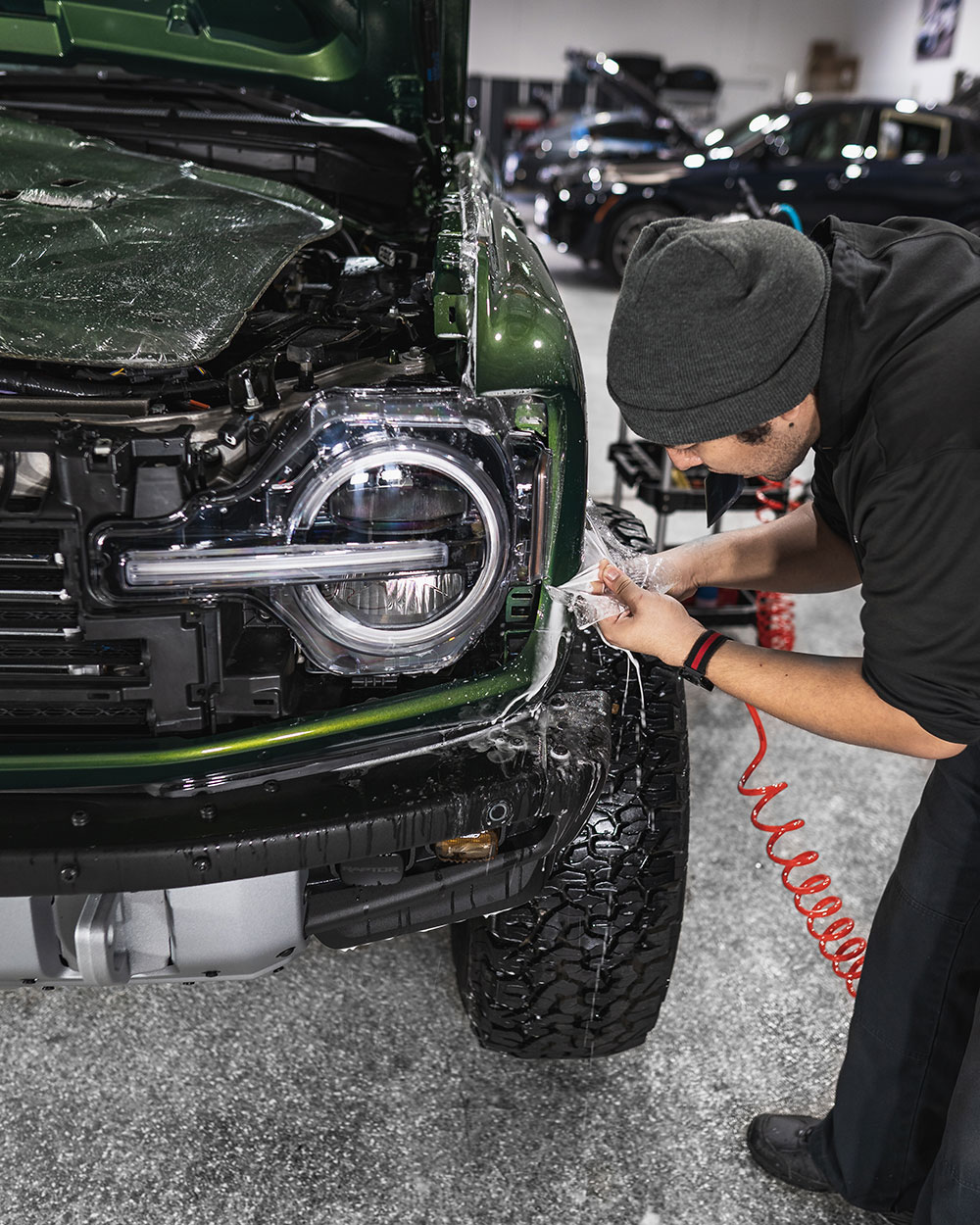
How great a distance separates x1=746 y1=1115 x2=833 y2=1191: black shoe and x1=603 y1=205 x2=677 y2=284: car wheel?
643 centimetres

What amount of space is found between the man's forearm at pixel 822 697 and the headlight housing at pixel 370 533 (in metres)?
0.28

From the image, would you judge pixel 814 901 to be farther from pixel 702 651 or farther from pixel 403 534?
pixel 403 534

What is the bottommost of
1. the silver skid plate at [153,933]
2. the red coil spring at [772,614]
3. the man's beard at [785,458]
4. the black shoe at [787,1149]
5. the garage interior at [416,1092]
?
the garage interior at [416,1092]

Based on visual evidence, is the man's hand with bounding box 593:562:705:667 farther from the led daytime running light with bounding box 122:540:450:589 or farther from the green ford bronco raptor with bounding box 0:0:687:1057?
the led daytime running light with bounding box 122:540:450:589

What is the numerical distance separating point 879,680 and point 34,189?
5.46 ft

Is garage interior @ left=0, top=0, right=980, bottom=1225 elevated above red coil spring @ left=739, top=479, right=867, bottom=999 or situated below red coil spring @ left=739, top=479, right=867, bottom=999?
below

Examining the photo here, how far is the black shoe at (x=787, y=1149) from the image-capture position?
1.56 m

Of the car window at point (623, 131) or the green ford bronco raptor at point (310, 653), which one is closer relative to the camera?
the green ford bronco raptor at point (310, 653)

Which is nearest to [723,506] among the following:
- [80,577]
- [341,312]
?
[341,312]

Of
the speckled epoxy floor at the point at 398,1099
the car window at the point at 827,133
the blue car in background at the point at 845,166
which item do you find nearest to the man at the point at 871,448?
the speckled epoxy floor at the point at 398,1099

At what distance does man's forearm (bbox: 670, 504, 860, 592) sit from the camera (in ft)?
5.16

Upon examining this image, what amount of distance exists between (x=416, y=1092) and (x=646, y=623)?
2.99ft

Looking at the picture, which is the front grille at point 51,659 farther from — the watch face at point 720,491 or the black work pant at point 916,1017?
the black work pant at point 916,1017

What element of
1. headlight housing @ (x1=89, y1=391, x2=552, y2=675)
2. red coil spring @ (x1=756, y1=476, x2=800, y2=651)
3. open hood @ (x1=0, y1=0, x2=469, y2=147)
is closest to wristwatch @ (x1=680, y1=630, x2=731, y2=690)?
headlight housing @ (x1=89, y1=391, x2=552, y2=675)
